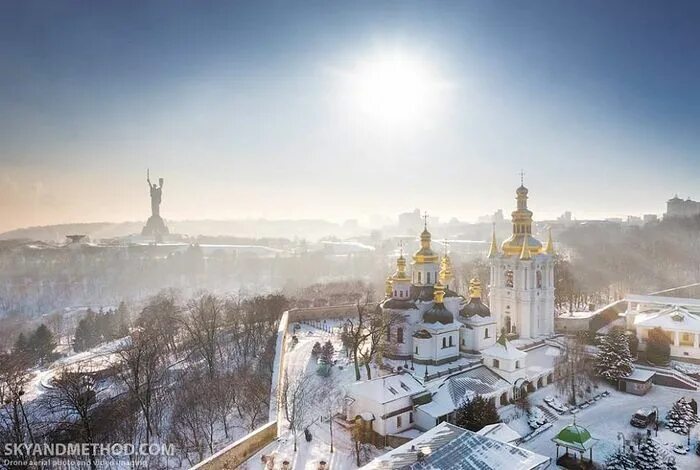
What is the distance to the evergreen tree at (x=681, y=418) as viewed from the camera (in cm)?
1600

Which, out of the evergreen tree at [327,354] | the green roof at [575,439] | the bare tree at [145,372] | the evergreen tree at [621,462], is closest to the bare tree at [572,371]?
the green roof at [575,439]

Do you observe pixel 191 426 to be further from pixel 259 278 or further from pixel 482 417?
pixel 259 278

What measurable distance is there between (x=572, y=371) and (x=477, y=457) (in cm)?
1149

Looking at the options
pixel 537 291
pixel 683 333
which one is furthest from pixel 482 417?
pixel 683 333

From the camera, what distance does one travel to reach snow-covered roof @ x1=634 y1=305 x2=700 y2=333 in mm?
22917

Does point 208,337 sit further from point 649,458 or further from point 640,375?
point 640,375

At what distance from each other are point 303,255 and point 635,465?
182 ft

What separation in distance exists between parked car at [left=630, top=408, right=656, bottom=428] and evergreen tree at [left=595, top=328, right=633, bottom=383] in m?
3.24

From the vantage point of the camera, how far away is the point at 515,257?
24875mm

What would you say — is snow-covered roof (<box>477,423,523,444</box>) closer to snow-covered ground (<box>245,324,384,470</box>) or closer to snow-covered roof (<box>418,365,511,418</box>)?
snow-covered roof (<box>418,365,511,418</box>)

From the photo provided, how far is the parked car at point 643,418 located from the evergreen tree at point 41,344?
31.8 metres

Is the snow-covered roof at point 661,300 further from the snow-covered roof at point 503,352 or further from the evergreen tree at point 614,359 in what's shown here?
the snow-covered roof at point 503,352

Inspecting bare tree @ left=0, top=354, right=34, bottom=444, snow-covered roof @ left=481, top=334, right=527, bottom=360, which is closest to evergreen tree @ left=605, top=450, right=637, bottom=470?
snow-covered roof @ left=481, top=334, right=527, bottom=360

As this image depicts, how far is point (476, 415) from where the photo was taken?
15055mm
